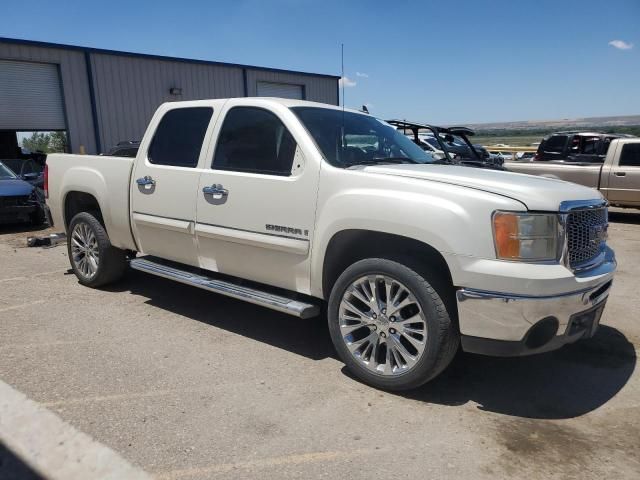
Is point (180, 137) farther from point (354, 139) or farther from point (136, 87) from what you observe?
point (136, 87)

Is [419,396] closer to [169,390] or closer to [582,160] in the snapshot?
[169,390]

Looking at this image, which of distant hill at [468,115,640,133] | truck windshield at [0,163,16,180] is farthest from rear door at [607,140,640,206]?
distant hill at [468,115,640,133]

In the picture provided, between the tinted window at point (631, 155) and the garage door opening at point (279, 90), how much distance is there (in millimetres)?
15077

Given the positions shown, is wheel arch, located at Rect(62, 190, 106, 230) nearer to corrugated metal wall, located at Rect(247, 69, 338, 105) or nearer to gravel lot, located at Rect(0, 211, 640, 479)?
gravel lot, located at Rect(0, 211, 640, 479)

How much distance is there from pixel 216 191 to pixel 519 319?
8.28 ft

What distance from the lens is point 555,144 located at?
12617 millimetres

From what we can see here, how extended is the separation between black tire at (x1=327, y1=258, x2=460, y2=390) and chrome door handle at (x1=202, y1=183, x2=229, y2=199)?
1281mm

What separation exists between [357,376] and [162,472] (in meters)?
1.49

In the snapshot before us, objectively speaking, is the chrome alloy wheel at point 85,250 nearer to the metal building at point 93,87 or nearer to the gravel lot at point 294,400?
the gravel lot at point 294,400

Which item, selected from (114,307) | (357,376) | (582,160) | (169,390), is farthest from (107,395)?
(582,160)

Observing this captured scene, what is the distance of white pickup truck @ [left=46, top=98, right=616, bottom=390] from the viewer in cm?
311

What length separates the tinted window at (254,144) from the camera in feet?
13.4

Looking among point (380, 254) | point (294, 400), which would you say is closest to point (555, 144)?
point (380, 254)

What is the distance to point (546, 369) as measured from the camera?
397 centimetres
